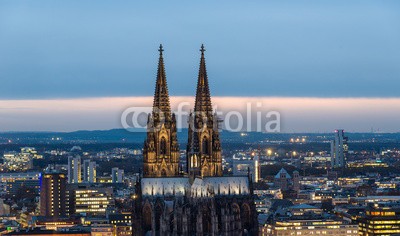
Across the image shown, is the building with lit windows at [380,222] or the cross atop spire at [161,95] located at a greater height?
the cross atop spire at [161,95]

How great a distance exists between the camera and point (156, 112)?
12950 cm

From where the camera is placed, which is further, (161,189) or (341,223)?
(341,223)

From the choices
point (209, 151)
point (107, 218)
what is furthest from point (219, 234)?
point (107, 218)

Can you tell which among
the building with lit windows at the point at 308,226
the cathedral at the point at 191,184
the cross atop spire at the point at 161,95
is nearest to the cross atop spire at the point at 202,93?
the cathedral at the point at 191,184

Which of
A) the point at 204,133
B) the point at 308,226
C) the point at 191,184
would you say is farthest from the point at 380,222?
the point at 191,184

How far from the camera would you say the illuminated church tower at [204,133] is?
127500 millimetres

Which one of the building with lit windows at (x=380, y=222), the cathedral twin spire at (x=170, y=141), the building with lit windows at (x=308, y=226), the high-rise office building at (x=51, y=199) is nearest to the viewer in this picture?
the cathedral twin spire at (x=170, y=141)

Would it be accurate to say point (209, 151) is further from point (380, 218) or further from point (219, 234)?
point (380, 218)

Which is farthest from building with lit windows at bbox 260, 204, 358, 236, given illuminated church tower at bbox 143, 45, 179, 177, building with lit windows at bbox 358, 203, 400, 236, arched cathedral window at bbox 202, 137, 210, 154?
illuminated church tower at bbox 143, 45, 179, 177

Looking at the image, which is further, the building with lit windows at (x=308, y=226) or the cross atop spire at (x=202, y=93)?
the building with lit windows at (x=308, y=226)

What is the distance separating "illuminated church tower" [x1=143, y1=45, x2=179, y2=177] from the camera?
12838 centimetres

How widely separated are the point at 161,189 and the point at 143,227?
407 centimetres

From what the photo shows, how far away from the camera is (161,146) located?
129 metres

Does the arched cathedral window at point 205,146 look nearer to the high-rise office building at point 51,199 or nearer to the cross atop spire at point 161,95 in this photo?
the cross atop spire at point 161,95
